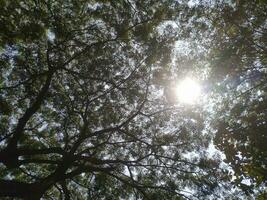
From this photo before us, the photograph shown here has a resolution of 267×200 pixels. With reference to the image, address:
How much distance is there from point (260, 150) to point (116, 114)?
8.50 m

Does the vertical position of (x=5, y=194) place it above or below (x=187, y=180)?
below

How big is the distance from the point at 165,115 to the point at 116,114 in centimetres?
200

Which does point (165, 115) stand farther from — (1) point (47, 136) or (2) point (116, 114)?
(1) point (47, 136)

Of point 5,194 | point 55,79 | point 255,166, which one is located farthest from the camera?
point 55,79

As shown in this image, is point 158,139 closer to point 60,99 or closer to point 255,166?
point 60,99

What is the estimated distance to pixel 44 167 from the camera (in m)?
14.2

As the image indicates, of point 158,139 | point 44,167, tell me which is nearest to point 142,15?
point 158,139

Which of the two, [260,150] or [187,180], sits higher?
[187,180]

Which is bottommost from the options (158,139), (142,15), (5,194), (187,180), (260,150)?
(260,150)

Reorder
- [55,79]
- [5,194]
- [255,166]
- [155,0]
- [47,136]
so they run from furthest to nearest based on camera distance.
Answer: [47,136]
[55,79]
[155,0]
[5,194]
[255,166]

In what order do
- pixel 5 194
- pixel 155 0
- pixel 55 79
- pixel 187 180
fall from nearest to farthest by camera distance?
pixel 5 194 < pixel 155 0 < pixel 55 79 < pixel 187 180

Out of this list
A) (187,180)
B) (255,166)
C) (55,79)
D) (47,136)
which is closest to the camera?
(255,166)

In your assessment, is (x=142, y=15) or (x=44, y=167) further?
(x=44, y=167)

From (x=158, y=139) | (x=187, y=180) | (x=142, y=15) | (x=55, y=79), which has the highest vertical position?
(x=142, y=15)
